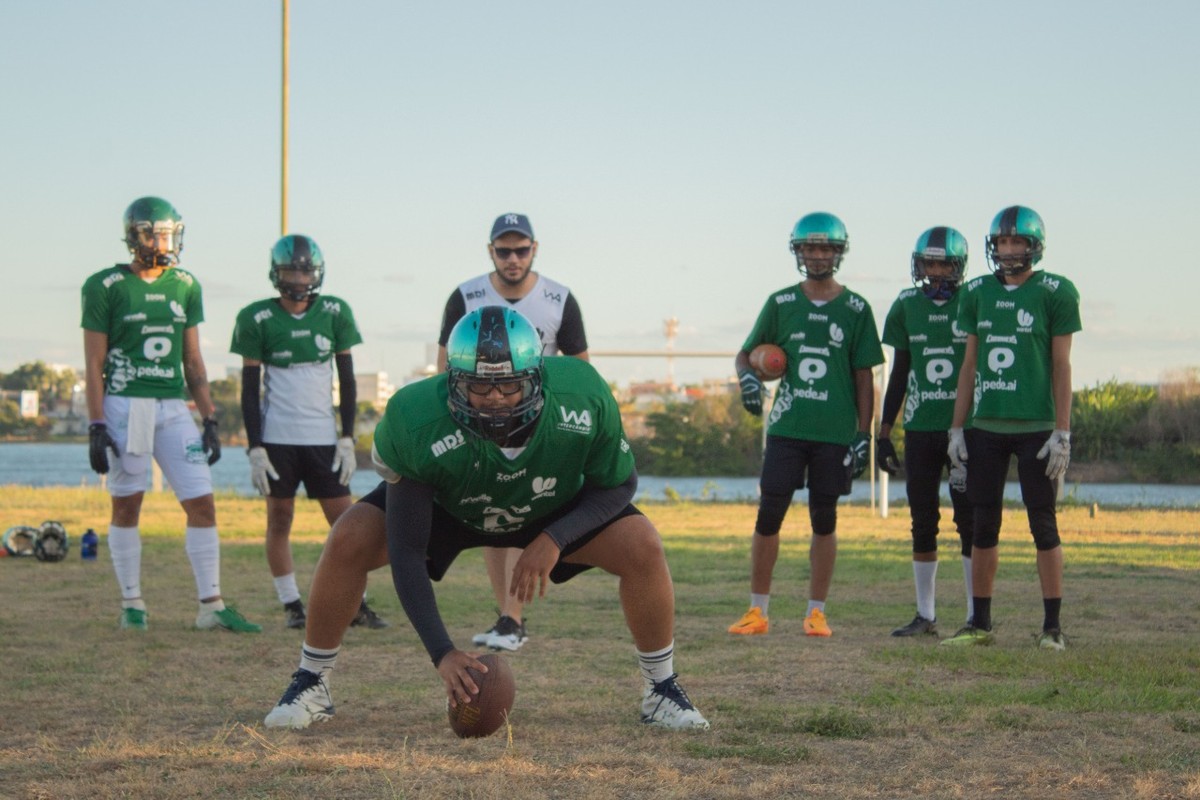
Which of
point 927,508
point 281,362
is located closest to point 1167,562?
point 927,508

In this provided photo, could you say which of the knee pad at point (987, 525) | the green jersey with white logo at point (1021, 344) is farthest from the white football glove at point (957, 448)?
the knee pad at point (987, 525)

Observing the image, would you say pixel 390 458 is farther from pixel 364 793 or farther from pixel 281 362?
pixel 281 362

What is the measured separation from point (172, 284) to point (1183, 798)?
20.1ft

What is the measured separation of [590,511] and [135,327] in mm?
4120

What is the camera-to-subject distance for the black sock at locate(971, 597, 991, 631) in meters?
7.24

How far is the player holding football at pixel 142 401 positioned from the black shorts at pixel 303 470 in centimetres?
37

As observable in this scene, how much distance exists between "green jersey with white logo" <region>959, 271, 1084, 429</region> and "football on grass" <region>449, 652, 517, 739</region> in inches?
138

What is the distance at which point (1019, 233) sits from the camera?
7047 mm

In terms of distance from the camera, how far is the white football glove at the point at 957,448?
726 centimetres

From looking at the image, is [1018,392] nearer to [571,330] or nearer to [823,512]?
[823,512]

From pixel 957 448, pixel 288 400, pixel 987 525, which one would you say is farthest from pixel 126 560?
pixel 987 525

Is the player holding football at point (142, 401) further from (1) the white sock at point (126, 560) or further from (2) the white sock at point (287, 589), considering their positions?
(2) the white sock at point (287, 589)

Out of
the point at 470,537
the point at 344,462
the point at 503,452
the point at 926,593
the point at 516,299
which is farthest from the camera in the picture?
the point at 344,462

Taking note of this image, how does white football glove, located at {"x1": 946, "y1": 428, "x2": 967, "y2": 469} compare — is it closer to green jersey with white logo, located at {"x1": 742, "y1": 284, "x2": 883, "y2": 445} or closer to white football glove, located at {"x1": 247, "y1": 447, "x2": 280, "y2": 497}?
green jersey with white logo, located at {"x1": 742, "y1": 284, "x2": 883, "y2": 445}
